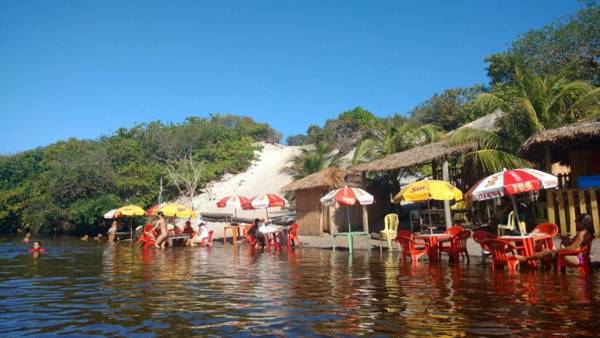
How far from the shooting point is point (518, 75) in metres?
17.1

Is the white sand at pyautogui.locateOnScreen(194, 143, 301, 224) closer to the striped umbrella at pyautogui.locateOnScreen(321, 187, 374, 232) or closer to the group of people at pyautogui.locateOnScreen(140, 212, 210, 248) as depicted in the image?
the group of people at pyautogui.locateOnScreen(140, 212, 210, 248)

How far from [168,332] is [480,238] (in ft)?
23.0

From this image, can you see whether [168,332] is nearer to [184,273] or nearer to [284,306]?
[284,306]

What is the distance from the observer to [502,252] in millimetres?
9023

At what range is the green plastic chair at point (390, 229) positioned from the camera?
45.3 feet

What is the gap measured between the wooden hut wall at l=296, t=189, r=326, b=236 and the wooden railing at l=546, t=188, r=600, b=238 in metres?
10.4

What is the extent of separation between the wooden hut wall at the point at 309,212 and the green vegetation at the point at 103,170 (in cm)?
1445

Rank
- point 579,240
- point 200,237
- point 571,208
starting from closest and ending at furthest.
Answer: point 579,240 → point 571,208 → point 200,237

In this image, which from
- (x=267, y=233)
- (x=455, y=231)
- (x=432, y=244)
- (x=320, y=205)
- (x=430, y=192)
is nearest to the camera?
(x=455, y=231)

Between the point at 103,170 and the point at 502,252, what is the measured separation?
29.8 m

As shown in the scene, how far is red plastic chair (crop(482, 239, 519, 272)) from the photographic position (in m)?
8.89

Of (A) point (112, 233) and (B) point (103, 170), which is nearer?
(A) point (112, 233)

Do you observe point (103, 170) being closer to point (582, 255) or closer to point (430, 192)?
point (430, 192)

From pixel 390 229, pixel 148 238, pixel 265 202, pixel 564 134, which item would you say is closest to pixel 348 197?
pixel 390 229
